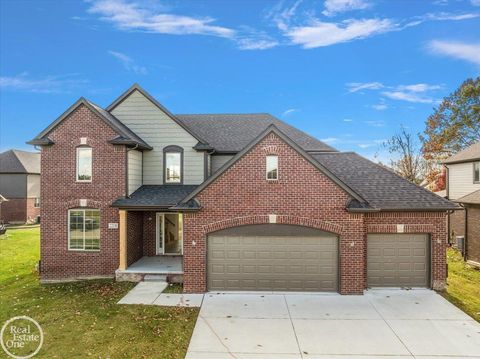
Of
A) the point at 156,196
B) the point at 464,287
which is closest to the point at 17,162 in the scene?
the point at 156,196

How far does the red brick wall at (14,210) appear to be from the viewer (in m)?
34.3

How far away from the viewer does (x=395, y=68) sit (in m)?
25.5

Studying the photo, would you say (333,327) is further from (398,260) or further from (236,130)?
(236,130)

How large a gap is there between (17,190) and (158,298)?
33.9m

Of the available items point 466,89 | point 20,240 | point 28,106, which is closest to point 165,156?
point 20,240

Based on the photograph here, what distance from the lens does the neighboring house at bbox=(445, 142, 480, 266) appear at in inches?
635

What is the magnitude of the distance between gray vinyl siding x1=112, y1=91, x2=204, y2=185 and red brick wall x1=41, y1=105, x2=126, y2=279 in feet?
6.47

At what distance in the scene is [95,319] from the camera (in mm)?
8781

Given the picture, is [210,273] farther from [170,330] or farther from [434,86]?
[434,86]

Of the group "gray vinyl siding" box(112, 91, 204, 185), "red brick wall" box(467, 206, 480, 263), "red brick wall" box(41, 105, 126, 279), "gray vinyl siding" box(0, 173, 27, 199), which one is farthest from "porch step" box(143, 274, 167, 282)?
"gray vinyl siding" box(0, 173, 27, 199)

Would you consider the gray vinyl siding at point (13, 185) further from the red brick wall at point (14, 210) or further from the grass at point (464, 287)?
the grass at point (464, 287)

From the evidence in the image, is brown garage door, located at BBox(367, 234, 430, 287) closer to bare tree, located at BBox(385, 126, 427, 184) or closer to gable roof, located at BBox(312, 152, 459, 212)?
gable roof, located at BBox(312, 152, 459, 212)

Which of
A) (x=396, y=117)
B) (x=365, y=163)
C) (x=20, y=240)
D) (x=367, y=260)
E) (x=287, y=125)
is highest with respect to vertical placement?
(x=396, y=117)

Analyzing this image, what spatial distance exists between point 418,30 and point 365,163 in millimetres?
12098
